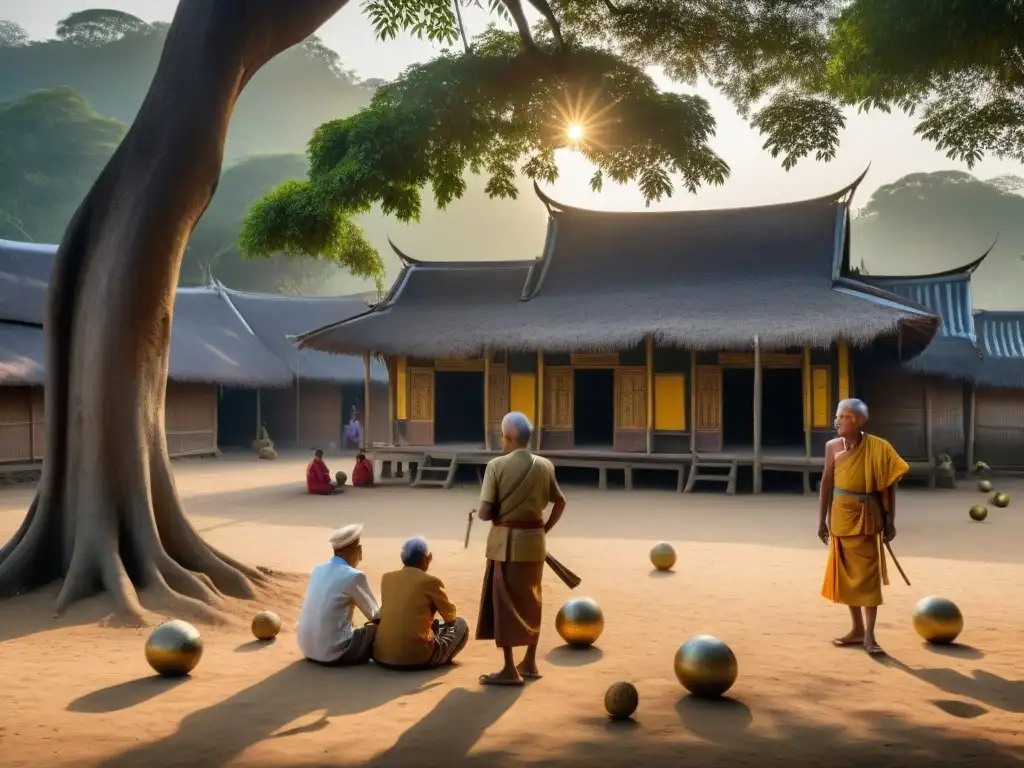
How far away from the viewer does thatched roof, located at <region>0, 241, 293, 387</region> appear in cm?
2005

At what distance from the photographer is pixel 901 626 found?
6.77m

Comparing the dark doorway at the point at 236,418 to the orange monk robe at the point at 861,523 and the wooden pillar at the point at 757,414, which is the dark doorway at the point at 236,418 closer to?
the wooden pillar at the point at 757,414

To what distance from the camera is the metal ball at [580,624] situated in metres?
6.22

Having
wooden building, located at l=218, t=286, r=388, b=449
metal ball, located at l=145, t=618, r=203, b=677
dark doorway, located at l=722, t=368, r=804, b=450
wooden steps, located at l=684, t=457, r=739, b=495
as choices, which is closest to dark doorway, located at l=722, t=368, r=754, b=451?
dark doorway, located at l=722, t=368, r=804, b=450

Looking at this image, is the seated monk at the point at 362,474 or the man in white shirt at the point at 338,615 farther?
the seated monk at the point at 362,474

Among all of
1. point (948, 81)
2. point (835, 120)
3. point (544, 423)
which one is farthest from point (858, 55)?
point (544, 423)

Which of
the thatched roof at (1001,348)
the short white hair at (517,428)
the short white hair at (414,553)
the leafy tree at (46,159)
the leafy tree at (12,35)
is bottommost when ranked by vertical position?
the short white hair at (414,553)

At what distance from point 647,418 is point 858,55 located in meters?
12.0

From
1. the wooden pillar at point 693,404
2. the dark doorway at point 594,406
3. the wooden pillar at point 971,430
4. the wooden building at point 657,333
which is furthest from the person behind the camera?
the dark doorway at point 594,406

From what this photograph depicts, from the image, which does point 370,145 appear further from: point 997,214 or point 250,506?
point 997,214

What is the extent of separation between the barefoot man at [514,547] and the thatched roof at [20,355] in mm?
16020

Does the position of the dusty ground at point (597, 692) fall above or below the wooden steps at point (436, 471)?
below

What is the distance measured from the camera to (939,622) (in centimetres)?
619

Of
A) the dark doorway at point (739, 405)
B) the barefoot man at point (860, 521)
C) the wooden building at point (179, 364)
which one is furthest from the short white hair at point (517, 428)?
the dark doorway at point (739, 405)
